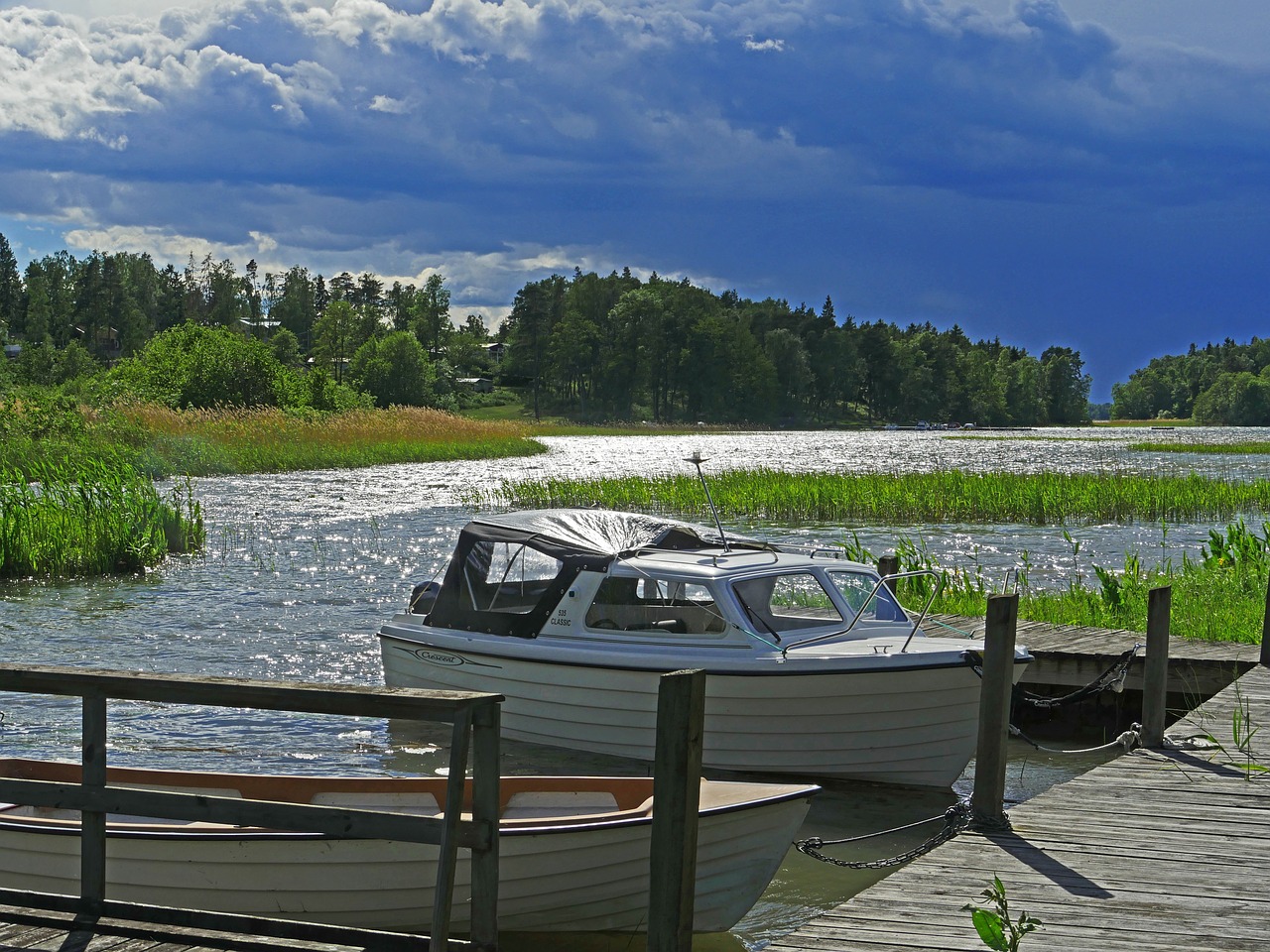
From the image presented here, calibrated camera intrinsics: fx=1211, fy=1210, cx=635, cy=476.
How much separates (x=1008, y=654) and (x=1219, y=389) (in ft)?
666

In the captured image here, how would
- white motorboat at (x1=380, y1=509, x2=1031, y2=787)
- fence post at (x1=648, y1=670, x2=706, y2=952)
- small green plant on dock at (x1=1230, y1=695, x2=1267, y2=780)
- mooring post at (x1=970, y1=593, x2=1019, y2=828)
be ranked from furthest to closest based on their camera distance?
white motorboat at (x1=380, y1=509, x2=1031, y2=787), small green plant on dock at (x1=1230, y1=695, x2=1267, y2=780), mooring post at (x1=970, y1=593, x2=1019, y2=828), fence post at (x1=648, y1=670, x2=706, y2=952)

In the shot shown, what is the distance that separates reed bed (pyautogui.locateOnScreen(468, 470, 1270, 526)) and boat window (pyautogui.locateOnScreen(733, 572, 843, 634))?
19.2 meters

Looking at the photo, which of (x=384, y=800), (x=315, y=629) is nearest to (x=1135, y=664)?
(x=384, y=800)

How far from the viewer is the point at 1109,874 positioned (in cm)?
618

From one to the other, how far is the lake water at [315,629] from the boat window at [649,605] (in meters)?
1.27

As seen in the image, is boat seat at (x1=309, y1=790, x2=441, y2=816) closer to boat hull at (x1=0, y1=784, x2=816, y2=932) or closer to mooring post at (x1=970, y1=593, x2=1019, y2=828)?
boat hull at (x1=0, y1=784, x2=816, y2=932)

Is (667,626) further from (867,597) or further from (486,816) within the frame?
(486,816)

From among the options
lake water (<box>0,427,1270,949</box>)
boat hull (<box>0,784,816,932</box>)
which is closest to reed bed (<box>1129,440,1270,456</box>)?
lake water (<box>0,427,1270,949</box>)

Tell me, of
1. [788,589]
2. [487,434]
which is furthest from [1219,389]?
[788,589]

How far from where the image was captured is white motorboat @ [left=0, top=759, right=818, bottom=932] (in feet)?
20.1

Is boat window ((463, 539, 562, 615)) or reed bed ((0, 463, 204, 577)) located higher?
boat window ((463, 539, 562, 615))

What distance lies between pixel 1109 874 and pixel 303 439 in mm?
48665

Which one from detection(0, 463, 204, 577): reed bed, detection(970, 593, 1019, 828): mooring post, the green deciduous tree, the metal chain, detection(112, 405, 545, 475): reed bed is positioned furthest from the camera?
the green deciduous tree

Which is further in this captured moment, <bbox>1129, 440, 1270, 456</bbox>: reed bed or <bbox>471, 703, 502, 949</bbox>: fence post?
<bbox>1129, 440, 1270, 456</bbox>: reed bed
